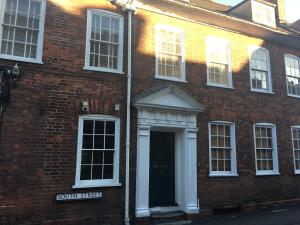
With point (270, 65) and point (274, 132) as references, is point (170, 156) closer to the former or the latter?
point (274, 132)

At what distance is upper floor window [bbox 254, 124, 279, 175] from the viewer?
12.1m

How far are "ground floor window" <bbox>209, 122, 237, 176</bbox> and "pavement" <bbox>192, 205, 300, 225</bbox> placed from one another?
4.98ft

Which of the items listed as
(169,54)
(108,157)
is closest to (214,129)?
(169,54)

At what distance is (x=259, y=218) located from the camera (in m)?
10.1

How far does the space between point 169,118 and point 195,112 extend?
1.05 metres

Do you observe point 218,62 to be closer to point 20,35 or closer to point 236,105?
point 236,105

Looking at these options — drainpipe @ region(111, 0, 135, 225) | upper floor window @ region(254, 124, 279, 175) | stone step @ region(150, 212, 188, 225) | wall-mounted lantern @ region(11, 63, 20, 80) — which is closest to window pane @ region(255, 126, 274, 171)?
upper floor window @ region(254, 124, 279, 175)

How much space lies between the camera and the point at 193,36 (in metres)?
11.4

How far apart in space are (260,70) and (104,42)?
701cm

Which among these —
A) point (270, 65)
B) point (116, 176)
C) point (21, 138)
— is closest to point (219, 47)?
point (270, 65)

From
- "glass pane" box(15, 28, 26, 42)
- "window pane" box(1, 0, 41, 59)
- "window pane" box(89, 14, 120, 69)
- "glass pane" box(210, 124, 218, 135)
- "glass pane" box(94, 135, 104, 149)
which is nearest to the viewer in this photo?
"window pane" box(1, 0, 41, 59)

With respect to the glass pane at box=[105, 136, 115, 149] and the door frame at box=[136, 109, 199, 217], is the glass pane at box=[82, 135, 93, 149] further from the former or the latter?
the door frame at box=[136, 109, 199, 217]

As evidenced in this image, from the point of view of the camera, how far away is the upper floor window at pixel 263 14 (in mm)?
13969

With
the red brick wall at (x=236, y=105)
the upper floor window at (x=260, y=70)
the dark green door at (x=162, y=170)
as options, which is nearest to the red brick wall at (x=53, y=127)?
the dark green door at (x=162, y=170)
